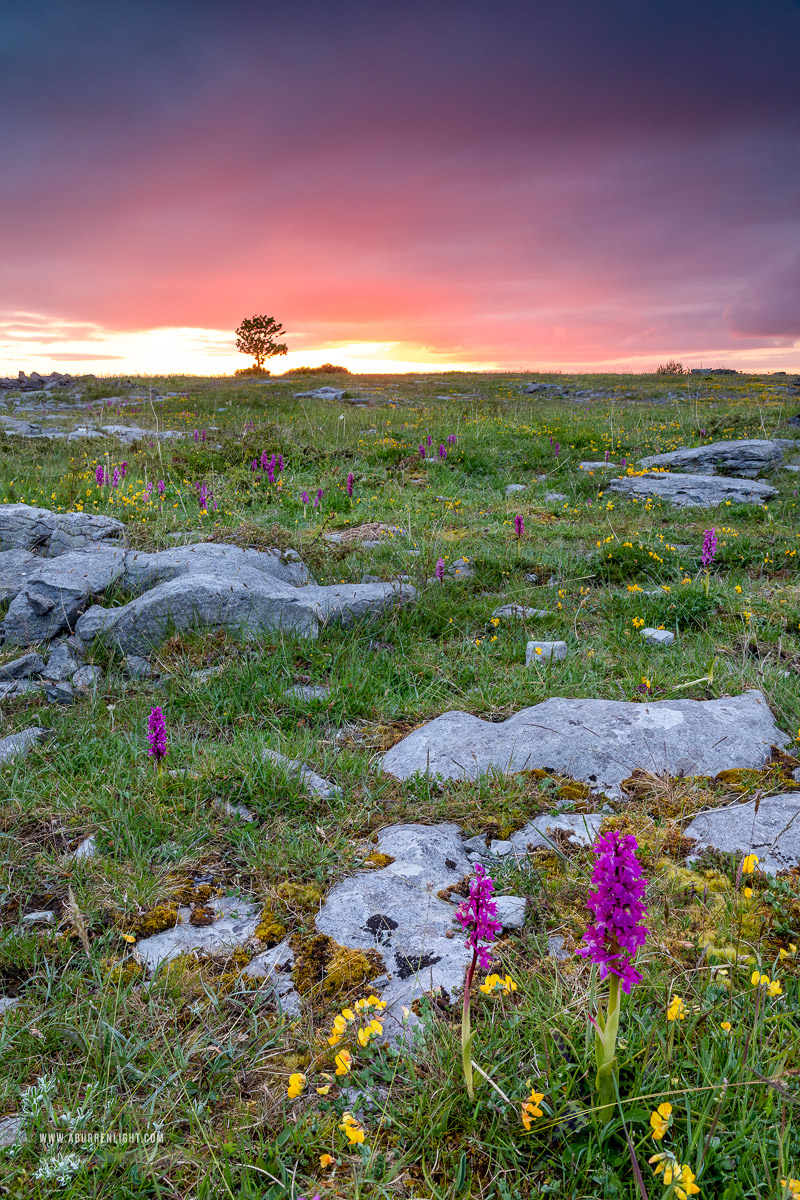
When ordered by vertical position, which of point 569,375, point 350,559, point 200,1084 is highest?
point 569,375

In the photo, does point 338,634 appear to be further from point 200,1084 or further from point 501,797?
point 200,1084

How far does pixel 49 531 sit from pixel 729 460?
11865mm

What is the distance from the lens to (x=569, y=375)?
1731 inches

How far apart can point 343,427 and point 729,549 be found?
35.9 ft

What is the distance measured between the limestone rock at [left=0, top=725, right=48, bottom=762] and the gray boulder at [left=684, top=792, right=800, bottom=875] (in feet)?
12.4

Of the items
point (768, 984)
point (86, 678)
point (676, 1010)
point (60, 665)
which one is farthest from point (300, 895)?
point (60, 665)

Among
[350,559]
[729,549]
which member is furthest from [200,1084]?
[729,549]

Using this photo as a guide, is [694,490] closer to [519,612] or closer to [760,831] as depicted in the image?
[519,612]

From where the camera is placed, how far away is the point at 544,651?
5.32 meters

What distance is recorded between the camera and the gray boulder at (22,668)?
525 centimetres

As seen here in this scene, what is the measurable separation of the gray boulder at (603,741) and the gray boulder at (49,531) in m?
5.22

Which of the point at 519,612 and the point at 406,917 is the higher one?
the point at 519,612

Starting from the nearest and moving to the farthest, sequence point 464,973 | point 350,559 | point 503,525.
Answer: point 464,973, point 350,559, point 503,525

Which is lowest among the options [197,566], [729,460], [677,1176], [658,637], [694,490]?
[677,1176]
